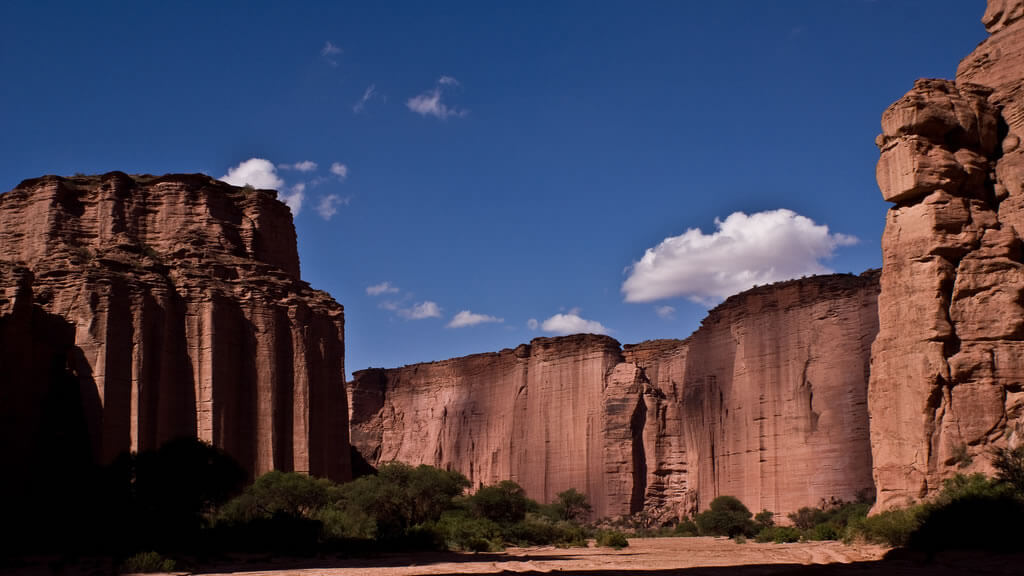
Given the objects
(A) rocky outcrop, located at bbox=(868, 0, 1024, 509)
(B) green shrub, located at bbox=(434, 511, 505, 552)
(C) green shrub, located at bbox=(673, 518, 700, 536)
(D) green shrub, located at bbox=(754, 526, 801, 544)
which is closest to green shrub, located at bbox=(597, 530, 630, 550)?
(B) green shrub, located at bbox=(434, 511, 505, 552)

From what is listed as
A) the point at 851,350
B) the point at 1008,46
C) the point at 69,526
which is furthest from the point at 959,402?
the point at 851,350

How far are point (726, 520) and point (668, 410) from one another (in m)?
18.4

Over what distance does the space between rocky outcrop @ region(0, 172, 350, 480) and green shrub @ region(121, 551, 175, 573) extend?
10149 millimetres

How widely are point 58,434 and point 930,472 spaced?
26.0 meters

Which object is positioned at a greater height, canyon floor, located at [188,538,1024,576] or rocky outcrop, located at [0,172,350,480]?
rocky outcrop, located at [0,172,350,480]

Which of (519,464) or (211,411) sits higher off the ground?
(211,411)

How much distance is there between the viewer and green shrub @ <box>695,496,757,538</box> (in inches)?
2003

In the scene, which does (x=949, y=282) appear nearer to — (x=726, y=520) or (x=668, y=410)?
(x=726, y=520)

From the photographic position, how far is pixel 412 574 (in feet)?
65.5

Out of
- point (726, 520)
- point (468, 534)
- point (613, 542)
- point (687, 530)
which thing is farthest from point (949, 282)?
point (687, 530)

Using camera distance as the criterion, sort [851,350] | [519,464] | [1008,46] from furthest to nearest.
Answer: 1. [519,464]
2. [851,350]
3. [1008,46]

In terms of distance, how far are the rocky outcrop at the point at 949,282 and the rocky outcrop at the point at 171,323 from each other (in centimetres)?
2443

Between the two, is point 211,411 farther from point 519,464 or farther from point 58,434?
point 519,464

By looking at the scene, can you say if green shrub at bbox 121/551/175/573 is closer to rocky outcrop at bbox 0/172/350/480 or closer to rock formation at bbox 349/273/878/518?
rocky outcrop at bbox 0/172/350/480
